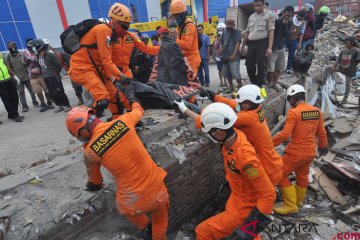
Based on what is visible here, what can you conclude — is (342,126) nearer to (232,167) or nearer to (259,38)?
(259,38)

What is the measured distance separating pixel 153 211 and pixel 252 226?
Answer: 97 centimetres

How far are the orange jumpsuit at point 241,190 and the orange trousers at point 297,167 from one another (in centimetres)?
144

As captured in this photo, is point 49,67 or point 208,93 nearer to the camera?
point 208,93

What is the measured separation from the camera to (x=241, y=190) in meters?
2.62

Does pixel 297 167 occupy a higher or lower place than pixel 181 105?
lower

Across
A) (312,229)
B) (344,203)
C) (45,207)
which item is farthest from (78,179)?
(344,203)

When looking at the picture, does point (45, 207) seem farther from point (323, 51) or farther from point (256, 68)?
point (323, 51)

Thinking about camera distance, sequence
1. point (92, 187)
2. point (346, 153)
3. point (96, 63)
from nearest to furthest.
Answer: point (92, 187), point (96, 63), point (346, 153)

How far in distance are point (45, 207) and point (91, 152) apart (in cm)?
90

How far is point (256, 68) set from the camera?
6.25 metres

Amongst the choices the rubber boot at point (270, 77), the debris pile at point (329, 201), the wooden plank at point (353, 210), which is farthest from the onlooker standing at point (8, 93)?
the wooden plank at point (353, 210)

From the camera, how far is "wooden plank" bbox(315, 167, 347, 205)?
13.7ft

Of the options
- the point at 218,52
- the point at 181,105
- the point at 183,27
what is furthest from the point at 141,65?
the point at 218,52

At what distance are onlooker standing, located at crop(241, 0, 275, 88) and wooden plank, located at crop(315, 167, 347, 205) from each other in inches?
94.2
